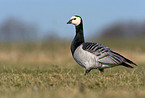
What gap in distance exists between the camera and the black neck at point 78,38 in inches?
293

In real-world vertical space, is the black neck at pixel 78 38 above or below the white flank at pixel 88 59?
above

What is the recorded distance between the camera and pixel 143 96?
12.7ft

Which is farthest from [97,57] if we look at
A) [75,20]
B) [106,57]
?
[75,20]

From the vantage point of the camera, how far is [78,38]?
7633 mm

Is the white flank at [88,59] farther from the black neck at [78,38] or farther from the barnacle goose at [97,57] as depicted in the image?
the black neck at [78,38]

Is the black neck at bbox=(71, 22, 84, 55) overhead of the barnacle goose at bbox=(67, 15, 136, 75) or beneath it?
overhead

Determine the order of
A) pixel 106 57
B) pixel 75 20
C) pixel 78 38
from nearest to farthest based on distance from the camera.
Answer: pixel 106 57 < pixel 78 38 < pixel 75 20

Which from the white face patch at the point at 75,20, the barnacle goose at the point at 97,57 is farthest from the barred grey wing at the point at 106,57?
the white face patch at the point at 75,20

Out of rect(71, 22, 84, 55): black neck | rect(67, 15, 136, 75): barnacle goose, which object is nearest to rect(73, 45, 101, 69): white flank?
rect(67, 15, 136, 75): barnacle goose

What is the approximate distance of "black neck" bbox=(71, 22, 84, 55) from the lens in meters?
7.44

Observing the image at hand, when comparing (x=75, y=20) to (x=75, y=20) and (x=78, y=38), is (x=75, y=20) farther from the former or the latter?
(x=78, y=38)

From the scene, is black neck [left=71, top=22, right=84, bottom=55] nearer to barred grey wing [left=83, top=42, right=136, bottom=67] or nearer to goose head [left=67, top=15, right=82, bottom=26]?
goose head [left=67, top=15, right=82, bottom=26]

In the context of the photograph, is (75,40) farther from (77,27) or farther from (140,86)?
(140,86)

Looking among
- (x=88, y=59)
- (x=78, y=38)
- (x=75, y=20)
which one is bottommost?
(x=88, y=59)
